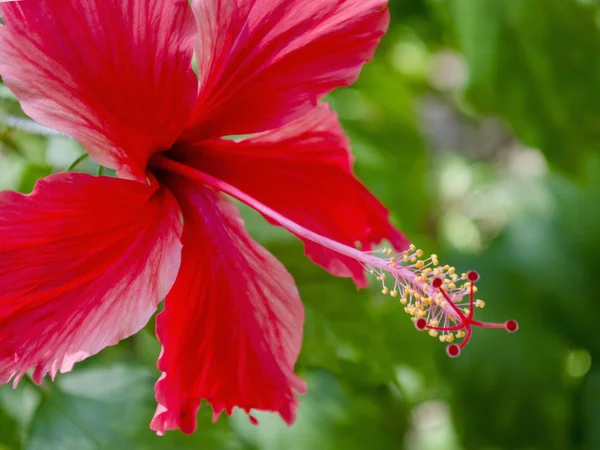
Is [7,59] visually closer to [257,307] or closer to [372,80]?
[257,307]

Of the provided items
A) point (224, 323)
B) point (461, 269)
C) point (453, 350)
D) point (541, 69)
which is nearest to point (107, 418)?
point (224, 323)

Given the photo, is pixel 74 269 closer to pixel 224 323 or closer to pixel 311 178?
pixel 224 323

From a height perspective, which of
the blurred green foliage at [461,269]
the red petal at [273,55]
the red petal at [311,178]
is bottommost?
the blurred green foliage at [461,269]

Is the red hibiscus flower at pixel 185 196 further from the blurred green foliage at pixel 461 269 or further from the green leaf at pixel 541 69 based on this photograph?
the green leaf at pixel 541 69

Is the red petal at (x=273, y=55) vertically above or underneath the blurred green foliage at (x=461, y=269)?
above

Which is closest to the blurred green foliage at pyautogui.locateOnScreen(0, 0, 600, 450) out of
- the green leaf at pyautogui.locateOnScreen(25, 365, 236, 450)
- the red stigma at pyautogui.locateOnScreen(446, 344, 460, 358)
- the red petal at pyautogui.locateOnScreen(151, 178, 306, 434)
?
the green leaf at pyautogui.locateOnScreen(25, 365, 236, 450)

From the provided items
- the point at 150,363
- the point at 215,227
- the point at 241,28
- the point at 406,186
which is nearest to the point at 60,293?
the point at 215,227

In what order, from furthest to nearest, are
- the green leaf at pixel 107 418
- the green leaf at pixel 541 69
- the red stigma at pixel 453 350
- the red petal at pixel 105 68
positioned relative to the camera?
the green leaf at pixel 541 69, the green leaf at pixel 107 418, the red stigma at pixel 453 350, the red petal at pixel 105 68

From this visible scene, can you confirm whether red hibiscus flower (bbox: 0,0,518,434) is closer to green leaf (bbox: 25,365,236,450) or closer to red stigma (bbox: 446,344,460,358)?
red stigma (bbox: 446,344,460,358)

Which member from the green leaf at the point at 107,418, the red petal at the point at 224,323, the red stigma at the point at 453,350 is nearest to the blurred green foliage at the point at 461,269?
the green leaf at the point at 107,418
